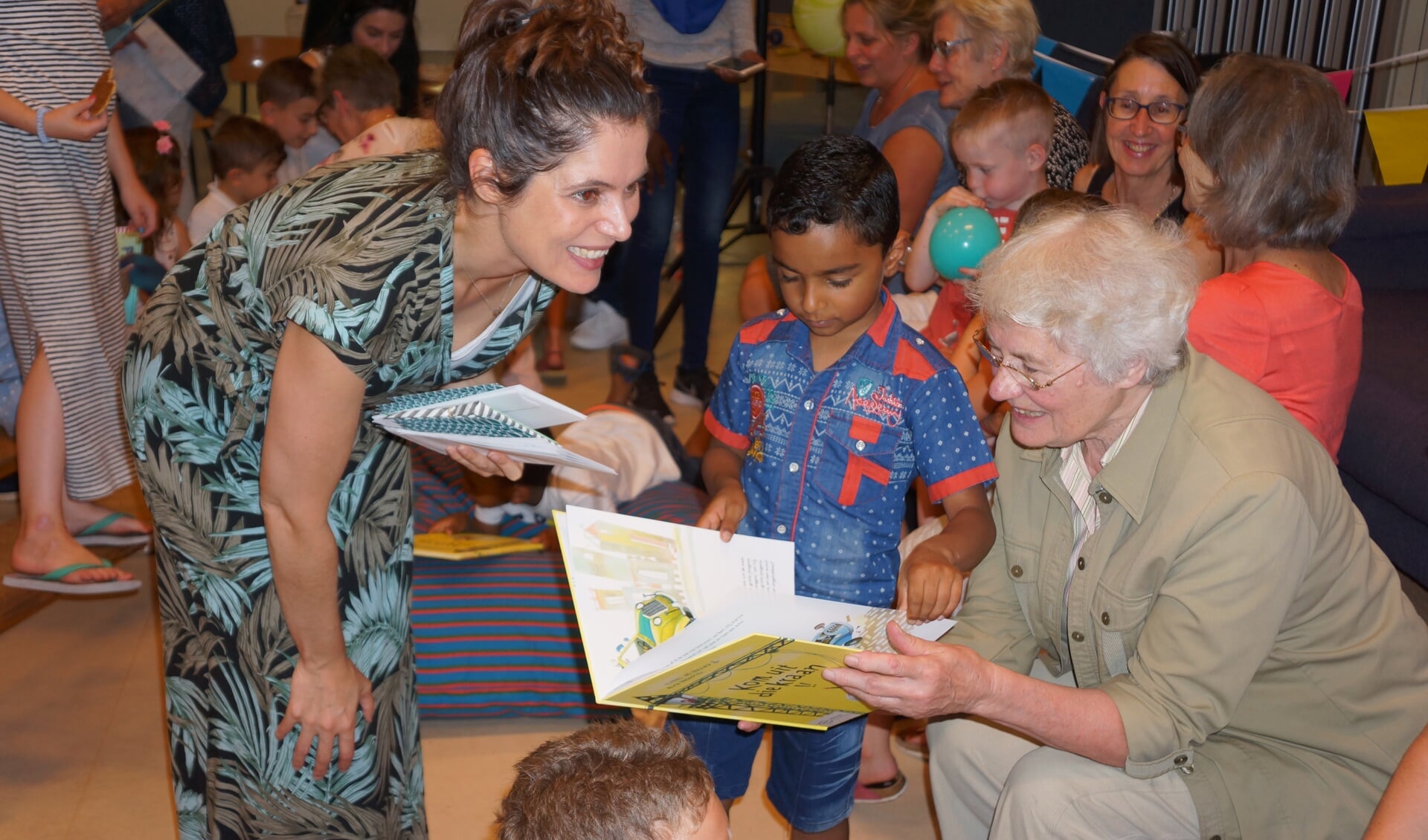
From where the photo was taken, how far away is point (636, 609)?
4.92 ft

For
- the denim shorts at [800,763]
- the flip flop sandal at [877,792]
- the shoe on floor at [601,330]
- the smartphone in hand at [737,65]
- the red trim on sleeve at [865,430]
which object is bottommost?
the shoe on floor at [601,330]

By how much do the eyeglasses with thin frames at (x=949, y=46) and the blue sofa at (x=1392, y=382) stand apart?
1.49 m

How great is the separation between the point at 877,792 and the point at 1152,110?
1.83 metres

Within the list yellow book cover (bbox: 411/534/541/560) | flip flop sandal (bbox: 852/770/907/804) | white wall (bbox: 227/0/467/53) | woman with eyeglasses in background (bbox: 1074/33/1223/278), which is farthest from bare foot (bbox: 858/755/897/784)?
white wall (bbox: 227/0/467/53)

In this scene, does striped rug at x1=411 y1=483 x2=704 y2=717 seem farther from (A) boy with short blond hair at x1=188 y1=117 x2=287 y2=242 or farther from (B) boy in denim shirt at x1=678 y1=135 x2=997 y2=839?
(A) boy with short blond hair at x1=188 y1=117 x2=287 y2=242

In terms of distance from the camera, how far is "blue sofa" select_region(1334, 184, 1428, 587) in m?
3.06

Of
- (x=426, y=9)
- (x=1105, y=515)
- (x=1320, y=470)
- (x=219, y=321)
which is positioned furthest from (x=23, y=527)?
(x=426, y=9)

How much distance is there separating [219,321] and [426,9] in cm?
965

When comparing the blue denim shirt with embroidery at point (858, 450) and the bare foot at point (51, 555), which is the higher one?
the blue denim shirt with embroidery at point (858, 450)

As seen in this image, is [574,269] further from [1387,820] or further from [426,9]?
[426,9]

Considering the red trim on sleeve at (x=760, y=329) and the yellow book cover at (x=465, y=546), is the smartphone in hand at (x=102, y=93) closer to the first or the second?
the yellow book cover at (x=465, y=546)

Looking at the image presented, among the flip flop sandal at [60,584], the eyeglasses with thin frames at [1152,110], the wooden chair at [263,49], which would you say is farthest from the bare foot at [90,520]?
the wooden chair at [263,49]

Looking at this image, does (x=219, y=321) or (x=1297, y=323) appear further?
(x=1297, y=323)

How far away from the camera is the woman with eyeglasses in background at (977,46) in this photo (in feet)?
11.5
